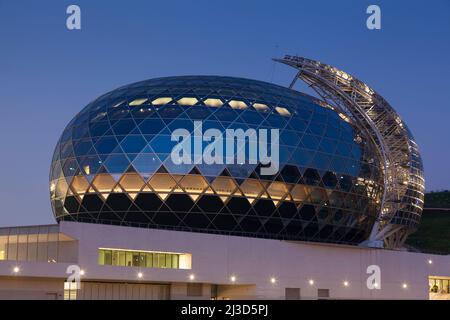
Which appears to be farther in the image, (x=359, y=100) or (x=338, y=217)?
(x=359, y=100)

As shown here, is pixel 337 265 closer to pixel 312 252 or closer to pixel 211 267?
pixel 312 252

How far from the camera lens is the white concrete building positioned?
4056 cm

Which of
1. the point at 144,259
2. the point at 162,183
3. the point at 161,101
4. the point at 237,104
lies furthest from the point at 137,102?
the point at 144,259

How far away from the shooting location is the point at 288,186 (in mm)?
50656

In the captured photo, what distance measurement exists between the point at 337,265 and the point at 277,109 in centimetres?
1182

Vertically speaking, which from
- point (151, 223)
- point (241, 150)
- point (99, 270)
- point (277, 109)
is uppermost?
point (277, 109)

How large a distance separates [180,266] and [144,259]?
2691mm

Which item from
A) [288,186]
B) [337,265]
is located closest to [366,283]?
[337,265]

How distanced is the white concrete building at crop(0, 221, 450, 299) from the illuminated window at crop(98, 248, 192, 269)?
56mm

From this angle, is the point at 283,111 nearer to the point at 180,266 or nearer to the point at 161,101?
the point at 161,101

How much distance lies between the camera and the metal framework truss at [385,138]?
61.4m

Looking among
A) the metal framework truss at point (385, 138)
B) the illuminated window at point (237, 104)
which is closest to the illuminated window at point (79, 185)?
the illuminated window at point (237, 104)

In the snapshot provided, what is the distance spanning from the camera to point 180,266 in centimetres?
4631
